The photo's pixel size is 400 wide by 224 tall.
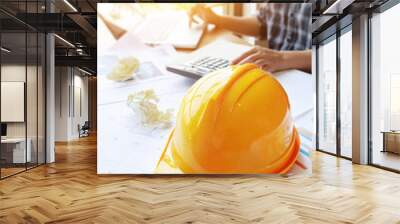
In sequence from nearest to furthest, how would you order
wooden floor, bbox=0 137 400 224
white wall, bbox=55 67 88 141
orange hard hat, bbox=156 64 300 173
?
wooden floor, bbox=0 137 400 224, orange hard hat, bbox=156 64 300 173, white wall, bbox=55 67 88 141

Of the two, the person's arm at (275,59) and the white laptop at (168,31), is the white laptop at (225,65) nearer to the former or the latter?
the person's arm at (275,59)

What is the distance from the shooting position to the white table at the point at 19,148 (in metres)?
6.12

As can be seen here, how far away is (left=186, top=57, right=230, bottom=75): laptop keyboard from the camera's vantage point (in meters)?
6.10

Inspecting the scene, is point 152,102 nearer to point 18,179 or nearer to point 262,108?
point 262,108

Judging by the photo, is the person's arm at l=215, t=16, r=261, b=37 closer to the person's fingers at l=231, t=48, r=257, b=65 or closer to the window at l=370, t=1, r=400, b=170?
the person's fingers at l=231, t=48, r=257, b=65

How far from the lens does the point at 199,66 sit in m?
6.12

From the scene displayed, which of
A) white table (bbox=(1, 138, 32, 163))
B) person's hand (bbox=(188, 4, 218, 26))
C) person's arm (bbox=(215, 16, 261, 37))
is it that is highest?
person's hand (bbox=(188, 4, 218, 26))

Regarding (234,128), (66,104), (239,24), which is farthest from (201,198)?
(66,104)

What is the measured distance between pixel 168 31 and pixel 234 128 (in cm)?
184

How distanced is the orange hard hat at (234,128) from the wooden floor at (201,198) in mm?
255

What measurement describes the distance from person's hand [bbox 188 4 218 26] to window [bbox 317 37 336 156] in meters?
4.69

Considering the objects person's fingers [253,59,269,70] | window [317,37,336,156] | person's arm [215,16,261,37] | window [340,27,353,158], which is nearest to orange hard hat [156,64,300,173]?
person's fingers [253,59,269,70]

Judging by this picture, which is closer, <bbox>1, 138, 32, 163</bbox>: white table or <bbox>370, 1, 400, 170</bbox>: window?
<bbox>1, 138, 32, 163</bbox>: white table

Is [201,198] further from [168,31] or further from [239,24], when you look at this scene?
[239,24]
